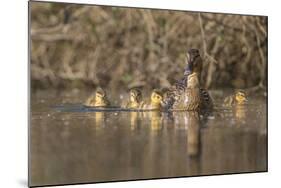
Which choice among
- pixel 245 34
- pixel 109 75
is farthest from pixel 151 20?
pixel 245 34

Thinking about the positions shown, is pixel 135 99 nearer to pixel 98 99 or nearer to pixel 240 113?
pixel 98 99

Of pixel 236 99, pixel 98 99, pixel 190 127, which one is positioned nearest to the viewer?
pixel 98 99

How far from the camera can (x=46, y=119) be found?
4.00 metres

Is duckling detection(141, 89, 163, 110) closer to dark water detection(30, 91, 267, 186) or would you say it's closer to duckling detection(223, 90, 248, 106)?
dark water detection(30, 91, 267, 186)

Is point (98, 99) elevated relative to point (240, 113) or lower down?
elevated

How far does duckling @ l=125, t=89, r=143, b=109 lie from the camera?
421cm

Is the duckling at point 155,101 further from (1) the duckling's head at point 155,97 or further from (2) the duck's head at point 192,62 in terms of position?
(2) the duck's head at point 192,62

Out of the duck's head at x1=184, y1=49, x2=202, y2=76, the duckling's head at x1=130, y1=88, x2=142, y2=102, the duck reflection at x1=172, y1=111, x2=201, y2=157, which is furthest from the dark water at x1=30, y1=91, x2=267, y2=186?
the duck's head at x1=184, y1=49, x2=202, y2=76

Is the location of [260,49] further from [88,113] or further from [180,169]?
[88,113]

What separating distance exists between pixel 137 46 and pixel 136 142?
29.0 inches

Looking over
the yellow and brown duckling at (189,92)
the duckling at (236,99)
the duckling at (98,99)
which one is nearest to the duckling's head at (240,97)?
the duckling at (236,99)

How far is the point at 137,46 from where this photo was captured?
4234 millimetres

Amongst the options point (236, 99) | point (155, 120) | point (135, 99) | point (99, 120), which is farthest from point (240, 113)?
point (99, 120)

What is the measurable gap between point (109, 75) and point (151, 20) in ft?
1.79
